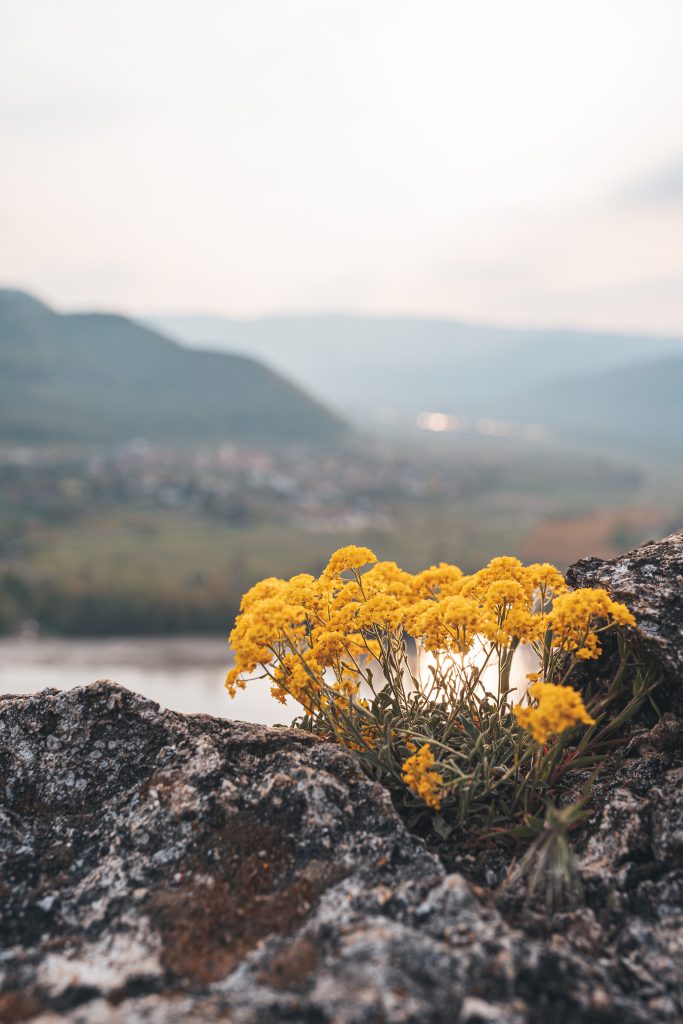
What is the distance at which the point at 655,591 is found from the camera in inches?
140

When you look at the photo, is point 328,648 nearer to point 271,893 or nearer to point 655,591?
point 271,893

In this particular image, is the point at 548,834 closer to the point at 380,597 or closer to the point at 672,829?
the point at 672,829

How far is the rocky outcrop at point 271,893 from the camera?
229cm

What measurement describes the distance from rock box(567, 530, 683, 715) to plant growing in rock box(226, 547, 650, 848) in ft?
0.45

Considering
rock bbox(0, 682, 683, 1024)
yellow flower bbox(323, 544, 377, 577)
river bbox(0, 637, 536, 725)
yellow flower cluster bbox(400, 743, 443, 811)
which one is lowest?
river bbox(0, 637, 536, 725)

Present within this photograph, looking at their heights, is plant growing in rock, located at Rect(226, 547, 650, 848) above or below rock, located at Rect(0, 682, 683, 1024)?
above

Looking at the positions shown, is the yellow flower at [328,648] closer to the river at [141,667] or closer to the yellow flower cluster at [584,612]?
the yellow flower cluster at [584,612]

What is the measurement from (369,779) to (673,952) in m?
1.29

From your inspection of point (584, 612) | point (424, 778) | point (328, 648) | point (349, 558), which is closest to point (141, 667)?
point (349, 558)

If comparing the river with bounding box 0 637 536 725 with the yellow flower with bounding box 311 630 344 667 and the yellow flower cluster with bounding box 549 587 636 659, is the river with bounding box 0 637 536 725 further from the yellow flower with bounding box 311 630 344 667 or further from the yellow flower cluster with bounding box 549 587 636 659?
the yellow flower cluster with bounding box 549 587 636 659

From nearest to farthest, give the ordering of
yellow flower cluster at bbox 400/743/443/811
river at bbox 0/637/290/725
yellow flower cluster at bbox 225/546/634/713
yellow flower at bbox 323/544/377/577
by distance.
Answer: yellow flower cluster at bbox 400/743/443/811
yellow flower cluster at bbox 225/546/634/713
yellow flower at bbox 323/544/377/577
river at bbox 0/637/290/725

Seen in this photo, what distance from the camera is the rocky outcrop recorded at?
7.52 feet

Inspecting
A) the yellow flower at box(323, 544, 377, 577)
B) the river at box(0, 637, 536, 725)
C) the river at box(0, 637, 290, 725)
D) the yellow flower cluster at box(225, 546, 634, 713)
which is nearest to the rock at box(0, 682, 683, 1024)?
the yellow flower cluster at box(225, 546, 634, 713)

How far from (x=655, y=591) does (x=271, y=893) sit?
2154mm
